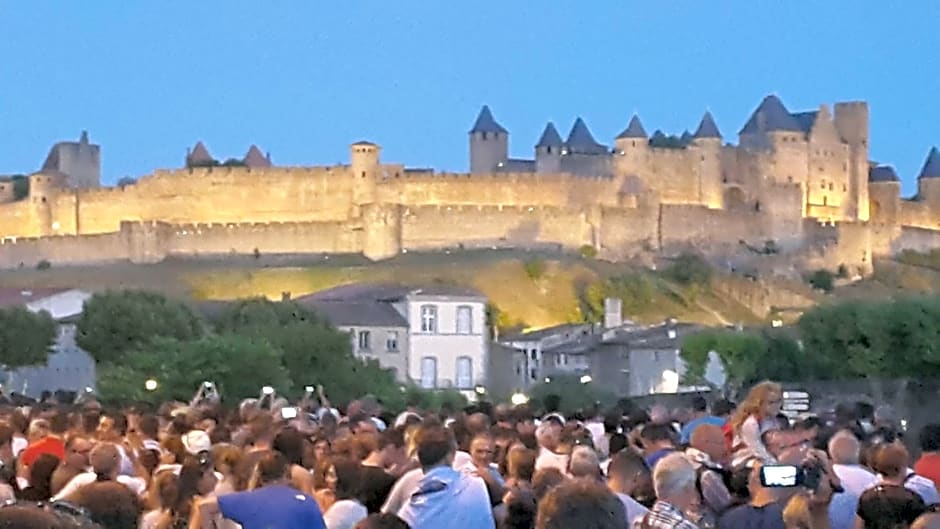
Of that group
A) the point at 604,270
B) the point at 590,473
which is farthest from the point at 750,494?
the point at 604,270

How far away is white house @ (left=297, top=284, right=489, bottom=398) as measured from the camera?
64.1 m

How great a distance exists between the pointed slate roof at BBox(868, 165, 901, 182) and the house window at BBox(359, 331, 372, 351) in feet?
190

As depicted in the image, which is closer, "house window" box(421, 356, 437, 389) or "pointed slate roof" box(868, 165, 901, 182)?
"house window" box(421, 356, 437, 389)

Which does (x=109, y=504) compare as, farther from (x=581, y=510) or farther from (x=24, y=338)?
(x=24, y=338)

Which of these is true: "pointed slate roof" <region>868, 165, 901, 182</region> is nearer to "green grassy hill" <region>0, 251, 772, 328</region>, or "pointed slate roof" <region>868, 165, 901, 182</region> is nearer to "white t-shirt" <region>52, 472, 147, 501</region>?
"green grassy hill" <region>0, 251, 772, 328</region>

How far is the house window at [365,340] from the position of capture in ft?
211

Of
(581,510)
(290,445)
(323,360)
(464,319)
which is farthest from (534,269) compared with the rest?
(581,510)

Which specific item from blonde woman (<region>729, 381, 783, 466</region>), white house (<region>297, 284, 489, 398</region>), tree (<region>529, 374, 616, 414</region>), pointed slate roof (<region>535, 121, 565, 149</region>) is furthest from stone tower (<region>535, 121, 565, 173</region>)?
blonde woman (<region>729, 381, 783, 466</region>)

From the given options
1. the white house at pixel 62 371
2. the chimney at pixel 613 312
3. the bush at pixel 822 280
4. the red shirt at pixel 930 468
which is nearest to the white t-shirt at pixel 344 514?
the red shirt at pixel 930 468

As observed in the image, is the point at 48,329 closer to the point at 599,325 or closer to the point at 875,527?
the point at 599,325

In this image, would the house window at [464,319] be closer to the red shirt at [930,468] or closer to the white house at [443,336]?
the white house at [443,336]

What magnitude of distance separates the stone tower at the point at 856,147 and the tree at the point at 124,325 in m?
60.5

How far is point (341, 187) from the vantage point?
311ft

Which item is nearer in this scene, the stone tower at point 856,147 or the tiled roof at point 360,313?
the tiled roof at point 360,313
